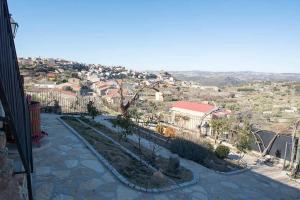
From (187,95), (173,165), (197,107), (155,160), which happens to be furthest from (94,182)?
(187,95)

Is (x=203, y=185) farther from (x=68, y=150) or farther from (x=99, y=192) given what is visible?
(x=68, y=150)

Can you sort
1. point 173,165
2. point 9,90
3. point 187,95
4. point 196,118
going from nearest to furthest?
point 9,90 → point 173,165 → point 196,118 → point 187,95

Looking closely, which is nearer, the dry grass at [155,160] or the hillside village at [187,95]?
the dry grass at [155,160]

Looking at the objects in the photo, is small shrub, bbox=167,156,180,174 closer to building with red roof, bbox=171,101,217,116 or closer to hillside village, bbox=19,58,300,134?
hillside village, bbox=19,58,300,134

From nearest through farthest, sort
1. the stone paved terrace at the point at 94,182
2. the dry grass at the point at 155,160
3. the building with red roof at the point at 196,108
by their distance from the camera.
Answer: the stone paved terrace at the point at 94,182 < the dry grass at the point at 155,160 < the building with red roof at the point at 196,108

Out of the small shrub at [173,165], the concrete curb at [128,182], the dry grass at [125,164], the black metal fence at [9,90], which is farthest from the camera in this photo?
the small shrub at [173,165]

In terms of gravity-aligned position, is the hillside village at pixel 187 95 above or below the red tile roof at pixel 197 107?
below

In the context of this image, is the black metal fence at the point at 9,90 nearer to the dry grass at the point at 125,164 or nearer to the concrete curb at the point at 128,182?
the concrete curb at the point at 128,182

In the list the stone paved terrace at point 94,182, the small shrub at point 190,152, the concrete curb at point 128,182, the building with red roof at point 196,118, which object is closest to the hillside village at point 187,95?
the building with red roof at point 196,118

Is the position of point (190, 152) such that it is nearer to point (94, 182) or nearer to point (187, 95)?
point (94, 182)
